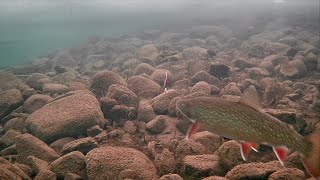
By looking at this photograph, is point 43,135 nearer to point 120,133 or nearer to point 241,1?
point 120,133

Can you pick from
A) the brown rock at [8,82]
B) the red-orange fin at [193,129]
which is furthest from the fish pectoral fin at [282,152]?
the brown rock at [8,82]

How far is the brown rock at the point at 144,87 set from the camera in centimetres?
814

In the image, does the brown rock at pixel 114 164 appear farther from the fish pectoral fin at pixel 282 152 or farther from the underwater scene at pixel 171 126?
the fish pectoral fin at pixel 282 152

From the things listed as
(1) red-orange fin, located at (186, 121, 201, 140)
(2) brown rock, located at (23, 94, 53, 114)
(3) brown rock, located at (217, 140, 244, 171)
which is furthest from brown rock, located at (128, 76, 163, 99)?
(1) red-orange fin, located at (186, 121, 201, 140)

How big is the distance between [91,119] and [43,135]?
96 centimetres

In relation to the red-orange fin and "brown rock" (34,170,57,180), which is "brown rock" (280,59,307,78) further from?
"brown rock" (34,170,57,180)

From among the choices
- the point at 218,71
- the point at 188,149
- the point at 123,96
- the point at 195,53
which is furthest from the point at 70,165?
the point at 195,53

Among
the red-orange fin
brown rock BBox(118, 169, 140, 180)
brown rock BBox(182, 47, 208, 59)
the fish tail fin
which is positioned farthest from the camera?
brown rock BBox(182, 47, 208, 59)

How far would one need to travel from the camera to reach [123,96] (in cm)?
728

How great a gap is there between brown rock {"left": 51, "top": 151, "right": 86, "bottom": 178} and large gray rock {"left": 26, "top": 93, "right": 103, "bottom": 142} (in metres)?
1.35

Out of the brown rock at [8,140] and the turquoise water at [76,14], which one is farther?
the turquoise water at [76,14]

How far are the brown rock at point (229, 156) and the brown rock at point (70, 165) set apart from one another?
2.13 m

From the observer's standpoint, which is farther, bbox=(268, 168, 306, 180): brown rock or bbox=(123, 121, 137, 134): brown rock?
bbox=(123, 121, 137, 134): brown rock

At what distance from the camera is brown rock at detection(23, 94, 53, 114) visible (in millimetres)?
7574
